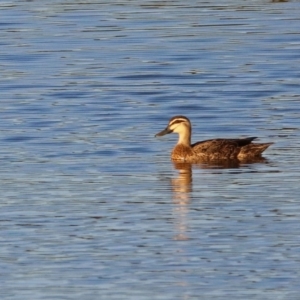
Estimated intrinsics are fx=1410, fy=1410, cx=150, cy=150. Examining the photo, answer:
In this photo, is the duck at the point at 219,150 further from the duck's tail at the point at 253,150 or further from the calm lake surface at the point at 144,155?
the calm lake surface at the point at 144,155

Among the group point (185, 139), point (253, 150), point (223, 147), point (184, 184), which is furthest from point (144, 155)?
point (184, 184)

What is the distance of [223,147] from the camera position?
56.5 ft

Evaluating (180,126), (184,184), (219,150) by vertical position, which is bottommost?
(184,184)

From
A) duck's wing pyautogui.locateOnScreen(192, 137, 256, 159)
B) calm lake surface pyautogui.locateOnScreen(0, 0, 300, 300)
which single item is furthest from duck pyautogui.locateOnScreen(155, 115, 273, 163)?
calm lake surface pyautogui.locateOnScreen(0, 0, 300, 300)

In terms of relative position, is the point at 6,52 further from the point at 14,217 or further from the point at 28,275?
the point at 28,275

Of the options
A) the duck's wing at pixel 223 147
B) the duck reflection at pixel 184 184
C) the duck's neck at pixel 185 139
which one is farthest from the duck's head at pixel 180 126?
the duck reflection at pixel 184 184

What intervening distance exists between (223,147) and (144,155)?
38.2 inches

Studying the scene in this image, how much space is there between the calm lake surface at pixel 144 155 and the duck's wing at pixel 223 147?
413mm

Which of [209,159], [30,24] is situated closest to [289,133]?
[209,159]

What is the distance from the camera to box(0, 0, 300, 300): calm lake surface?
36.6 ft

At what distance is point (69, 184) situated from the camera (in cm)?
1498

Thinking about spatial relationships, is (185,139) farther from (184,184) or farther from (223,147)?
(184,184)

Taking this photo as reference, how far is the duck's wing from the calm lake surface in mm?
413

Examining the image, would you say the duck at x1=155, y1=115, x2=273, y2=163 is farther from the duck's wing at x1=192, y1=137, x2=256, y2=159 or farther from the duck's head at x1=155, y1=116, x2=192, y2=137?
the duck's head at x1=155, y1=116, x2=192, y2=137
